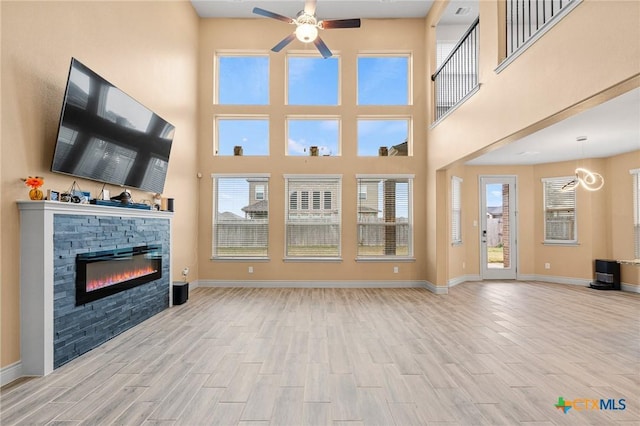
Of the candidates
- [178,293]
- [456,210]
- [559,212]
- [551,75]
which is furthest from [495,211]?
[178,293]

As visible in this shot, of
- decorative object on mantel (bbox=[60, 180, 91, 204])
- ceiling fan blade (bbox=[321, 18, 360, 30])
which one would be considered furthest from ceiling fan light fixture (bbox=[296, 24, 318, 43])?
decorative object on mantel (bbox=[60, 180, 91, 204])

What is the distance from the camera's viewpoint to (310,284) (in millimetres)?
6574

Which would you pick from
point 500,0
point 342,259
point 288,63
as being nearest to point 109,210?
point 342,259

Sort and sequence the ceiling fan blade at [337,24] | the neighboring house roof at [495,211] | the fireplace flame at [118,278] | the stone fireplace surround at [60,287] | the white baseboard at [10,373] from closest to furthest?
the white baseboard at [10,373]
the stone fireplace surround at [60,287]
the fireplace flame at [118,278]
the ceiling fan blade at [337,24]
the neighboring house roof at [495,211]

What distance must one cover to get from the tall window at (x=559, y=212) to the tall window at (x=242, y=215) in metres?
6.52

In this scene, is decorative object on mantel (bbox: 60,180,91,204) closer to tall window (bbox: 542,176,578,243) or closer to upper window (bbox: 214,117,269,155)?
upper window (bbox: 214,117,269,155)

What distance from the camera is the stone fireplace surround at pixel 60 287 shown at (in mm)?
2725

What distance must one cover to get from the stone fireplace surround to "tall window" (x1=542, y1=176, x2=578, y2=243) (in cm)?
852

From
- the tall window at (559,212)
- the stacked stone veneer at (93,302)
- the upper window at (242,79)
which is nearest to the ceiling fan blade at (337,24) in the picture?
the upper window at (242,79)

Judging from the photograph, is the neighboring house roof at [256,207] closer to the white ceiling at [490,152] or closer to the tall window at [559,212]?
the white ceiling at [490,152]

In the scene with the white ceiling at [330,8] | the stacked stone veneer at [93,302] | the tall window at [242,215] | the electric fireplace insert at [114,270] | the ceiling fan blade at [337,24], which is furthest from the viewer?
the tall window at [242,215]

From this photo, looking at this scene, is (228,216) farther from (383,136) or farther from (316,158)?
(383,136)

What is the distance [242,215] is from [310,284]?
2.07m

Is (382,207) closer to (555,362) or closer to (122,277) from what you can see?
(555,362)
